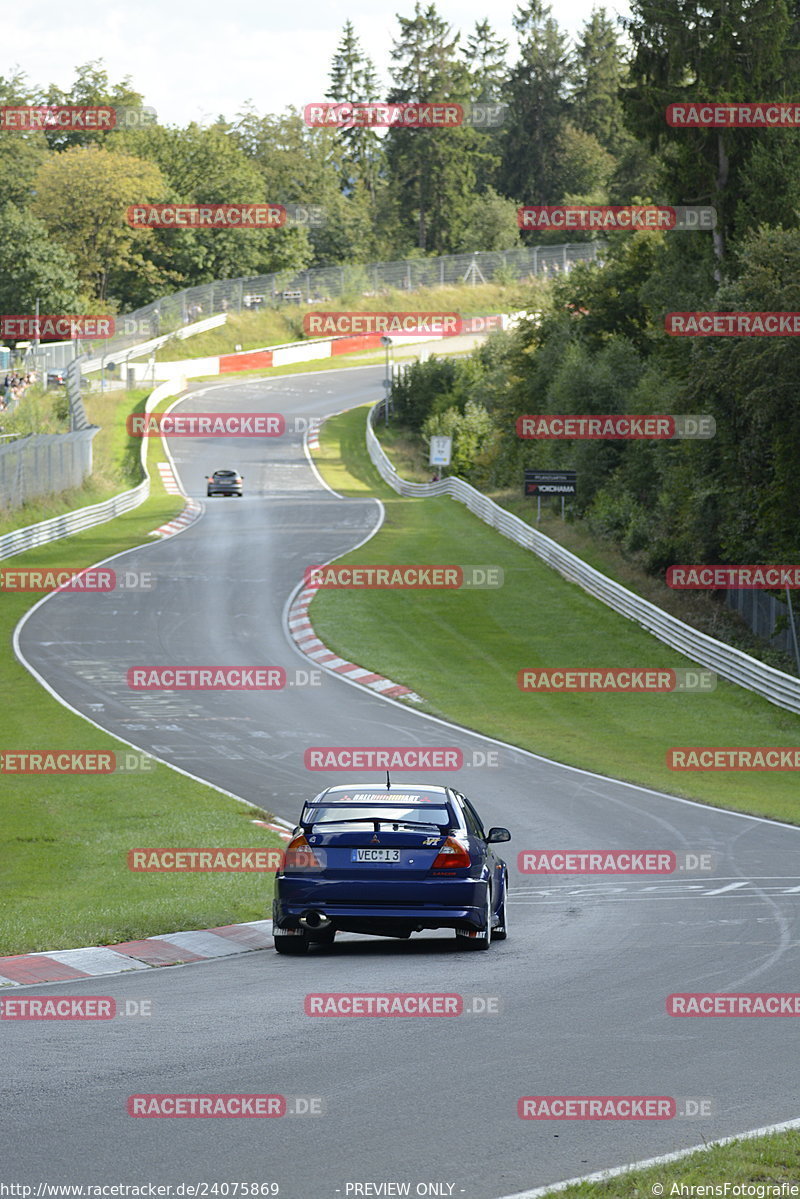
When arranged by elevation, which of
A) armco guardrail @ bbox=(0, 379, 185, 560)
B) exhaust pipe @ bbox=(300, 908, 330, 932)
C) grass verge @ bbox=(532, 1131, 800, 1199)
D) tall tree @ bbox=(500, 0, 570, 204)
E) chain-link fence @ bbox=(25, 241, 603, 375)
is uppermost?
tall tree @ bbox=(500, 0, 570, 204)

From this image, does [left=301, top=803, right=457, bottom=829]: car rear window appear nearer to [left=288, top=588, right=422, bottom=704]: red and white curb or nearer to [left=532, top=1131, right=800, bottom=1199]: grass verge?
[left=532, top=1131, right=800, bottom=1199]: grass verge

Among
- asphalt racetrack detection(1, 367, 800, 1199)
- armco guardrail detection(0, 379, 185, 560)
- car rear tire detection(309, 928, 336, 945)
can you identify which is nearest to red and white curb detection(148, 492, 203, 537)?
armco guardrail detection(0, 379, 185, 560)

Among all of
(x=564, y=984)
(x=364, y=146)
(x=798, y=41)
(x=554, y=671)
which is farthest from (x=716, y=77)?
(x=364, y=146)

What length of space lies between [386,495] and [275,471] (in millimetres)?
8438

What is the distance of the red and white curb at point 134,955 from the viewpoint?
11445 mm

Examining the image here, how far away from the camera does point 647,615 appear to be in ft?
130

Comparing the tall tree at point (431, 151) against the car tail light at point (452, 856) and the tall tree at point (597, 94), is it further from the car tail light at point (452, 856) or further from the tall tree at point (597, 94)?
the car tail light at point (452, 856)

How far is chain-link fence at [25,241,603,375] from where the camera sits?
9388 centimetres

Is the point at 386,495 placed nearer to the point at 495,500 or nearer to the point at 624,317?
the point at 495,500

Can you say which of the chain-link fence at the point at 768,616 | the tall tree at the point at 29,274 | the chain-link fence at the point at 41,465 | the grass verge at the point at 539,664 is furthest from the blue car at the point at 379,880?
the tall tree at the point at 29,274

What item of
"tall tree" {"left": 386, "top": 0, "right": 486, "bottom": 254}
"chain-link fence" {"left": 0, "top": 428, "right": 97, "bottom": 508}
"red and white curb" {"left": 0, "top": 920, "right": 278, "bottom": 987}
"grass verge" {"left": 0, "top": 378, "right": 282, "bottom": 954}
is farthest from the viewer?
"tall tree" {"left": 386, "top": 0, "right": 486, "bottom": 254}

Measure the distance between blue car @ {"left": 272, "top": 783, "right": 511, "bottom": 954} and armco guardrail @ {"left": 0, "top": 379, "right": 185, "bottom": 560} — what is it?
35.8 m

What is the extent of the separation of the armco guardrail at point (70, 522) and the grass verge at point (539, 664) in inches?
429

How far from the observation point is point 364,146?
560 feet
